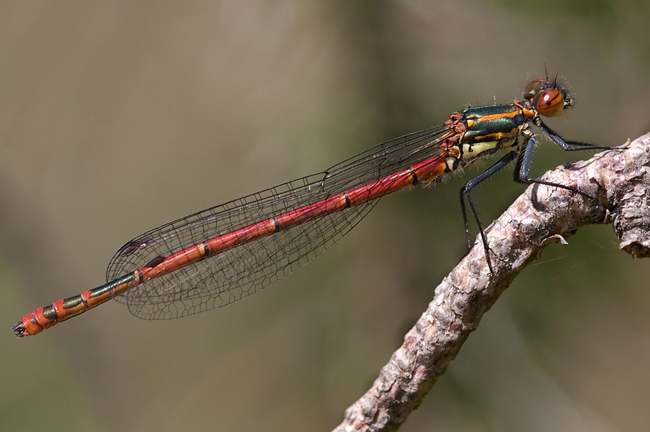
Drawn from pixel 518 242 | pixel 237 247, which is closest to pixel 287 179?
pixel 237 247

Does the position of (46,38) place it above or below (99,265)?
above

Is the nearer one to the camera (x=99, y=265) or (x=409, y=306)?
(x=409, y=306)

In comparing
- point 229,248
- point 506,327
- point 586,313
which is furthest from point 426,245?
point 229,248

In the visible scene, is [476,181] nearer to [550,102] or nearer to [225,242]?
[550,102]

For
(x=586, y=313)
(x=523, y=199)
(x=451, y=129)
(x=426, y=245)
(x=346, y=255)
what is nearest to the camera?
(x=523, y=199)

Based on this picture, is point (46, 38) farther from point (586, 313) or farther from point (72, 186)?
point (586, 313)

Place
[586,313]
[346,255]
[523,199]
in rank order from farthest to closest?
[346,255] → [586,313] → [523,199]
